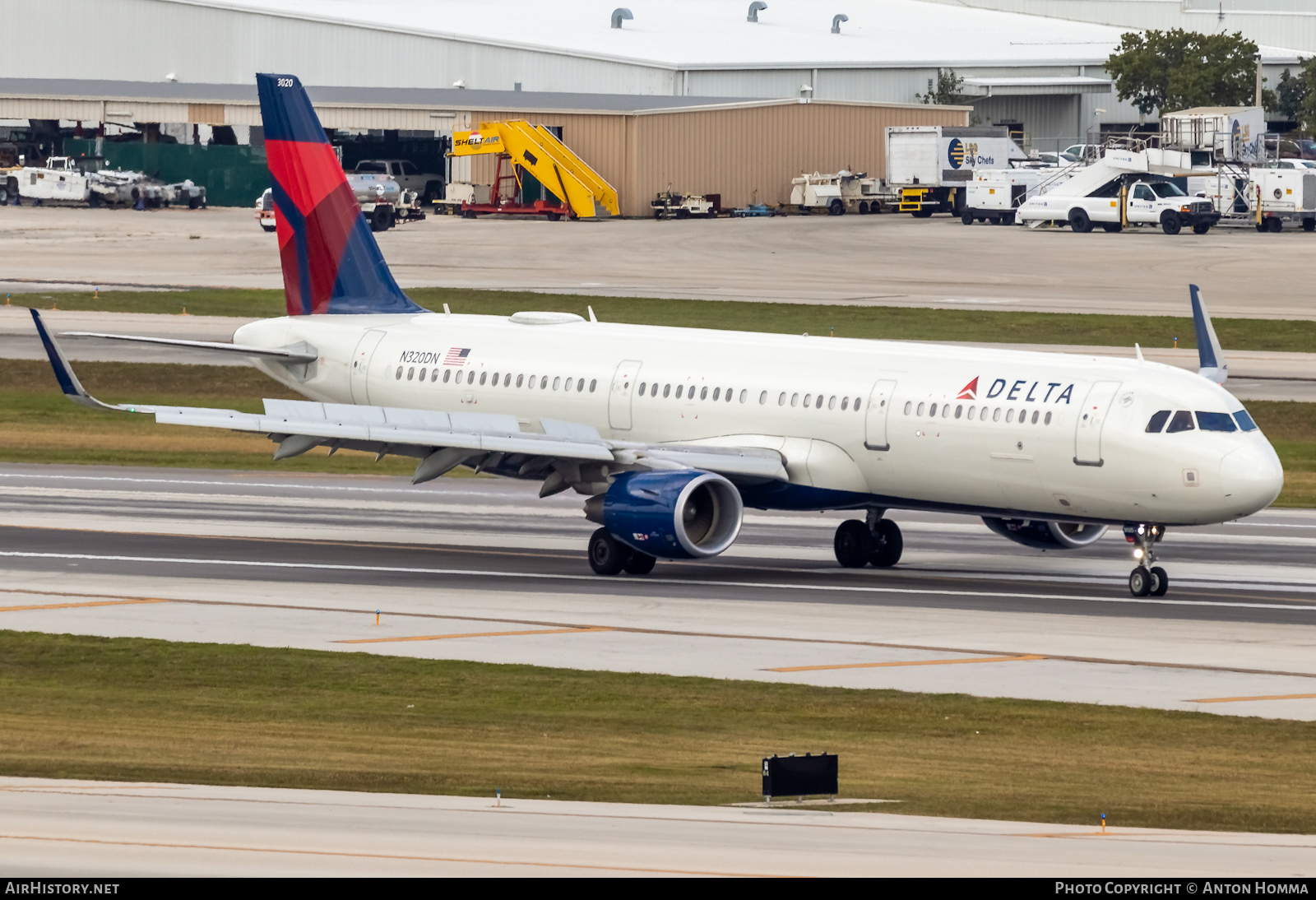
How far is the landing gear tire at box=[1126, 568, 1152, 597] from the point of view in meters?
35.3

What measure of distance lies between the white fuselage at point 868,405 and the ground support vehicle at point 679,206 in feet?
266

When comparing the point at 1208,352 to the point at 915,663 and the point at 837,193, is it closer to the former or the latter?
the point at 915,663

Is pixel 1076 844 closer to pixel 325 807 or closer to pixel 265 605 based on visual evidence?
pixel 325 807

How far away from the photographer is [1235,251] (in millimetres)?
102000

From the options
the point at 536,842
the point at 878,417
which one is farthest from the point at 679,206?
the point at 536,842

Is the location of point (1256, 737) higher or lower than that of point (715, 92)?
lower

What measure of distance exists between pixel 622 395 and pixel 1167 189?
8057 centimetres

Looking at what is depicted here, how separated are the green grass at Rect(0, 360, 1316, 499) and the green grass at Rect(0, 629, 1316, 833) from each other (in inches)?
944

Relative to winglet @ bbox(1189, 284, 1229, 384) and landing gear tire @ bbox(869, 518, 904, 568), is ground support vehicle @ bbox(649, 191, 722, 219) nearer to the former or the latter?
landing gear tire @ bbox(869, 518, 904, 568)

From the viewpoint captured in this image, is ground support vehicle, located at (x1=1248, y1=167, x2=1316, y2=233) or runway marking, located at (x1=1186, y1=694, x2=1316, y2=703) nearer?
runway marking, located at (x1=1186, y1=694, x2=1316, y2=703)

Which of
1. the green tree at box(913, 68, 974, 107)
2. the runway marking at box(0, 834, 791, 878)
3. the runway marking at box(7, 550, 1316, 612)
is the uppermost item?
the green tree at box(913, 68, 974, 107)

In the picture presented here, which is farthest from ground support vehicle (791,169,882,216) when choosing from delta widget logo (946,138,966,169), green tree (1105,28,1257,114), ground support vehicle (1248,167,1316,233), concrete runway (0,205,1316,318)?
green tree (1105,28,1257,114)
